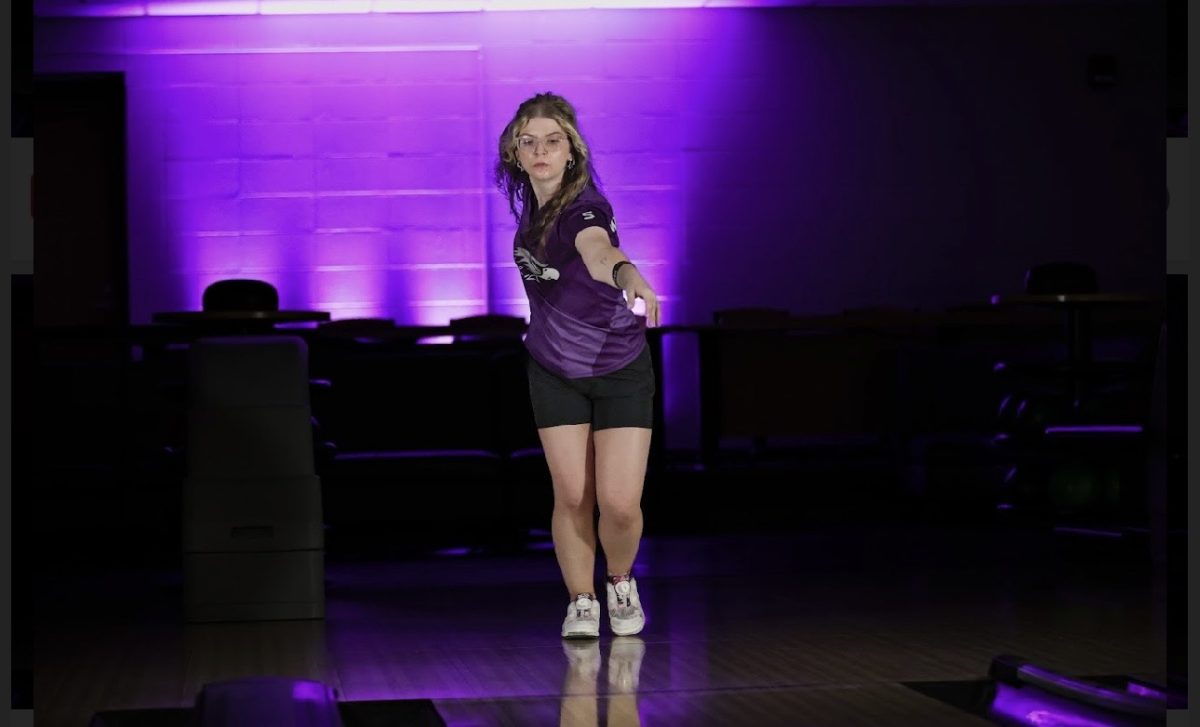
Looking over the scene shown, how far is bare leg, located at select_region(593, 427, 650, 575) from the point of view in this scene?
12.4 feet

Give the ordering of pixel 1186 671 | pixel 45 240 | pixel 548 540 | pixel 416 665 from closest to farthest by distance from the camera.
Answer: pixel 1186 671, pixel 416 665, pixel 548 540, pixel 45 240

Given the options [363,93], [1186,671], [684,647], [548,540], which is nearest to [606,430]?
[684,647]

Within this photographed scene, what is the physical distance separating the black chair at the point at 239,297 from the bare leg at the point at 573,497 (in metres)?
3.26

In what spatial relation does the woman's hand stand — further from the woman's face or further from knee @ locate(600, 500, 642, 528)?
knee @ locate(600, 500, 642, 528)

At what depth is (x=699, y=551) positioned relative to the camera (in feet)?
19.8

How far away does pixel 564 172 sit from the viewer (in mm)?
3752

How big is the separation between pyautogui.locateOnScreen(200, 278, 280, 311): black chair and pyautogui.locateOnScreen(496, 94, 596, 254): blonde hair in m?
3.22

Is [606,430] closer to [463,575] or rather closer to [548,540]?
[463,575]

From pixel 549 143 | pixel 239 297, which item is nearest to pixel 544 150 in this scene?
pixel 549 143

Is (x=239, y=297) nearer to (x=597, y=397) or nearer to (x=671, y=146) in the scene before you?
(x=597, y=397)

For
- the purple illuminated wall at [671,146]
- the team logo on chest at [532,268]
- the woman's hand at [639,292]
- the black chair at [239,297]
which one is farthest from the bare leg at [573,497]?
the purple illuminated wall at [671,146]

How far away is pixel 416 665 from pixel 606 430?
699 mm

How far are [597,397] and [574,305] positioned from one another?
243 mm

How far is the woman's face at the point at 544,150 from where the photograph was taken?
372 centimetres
